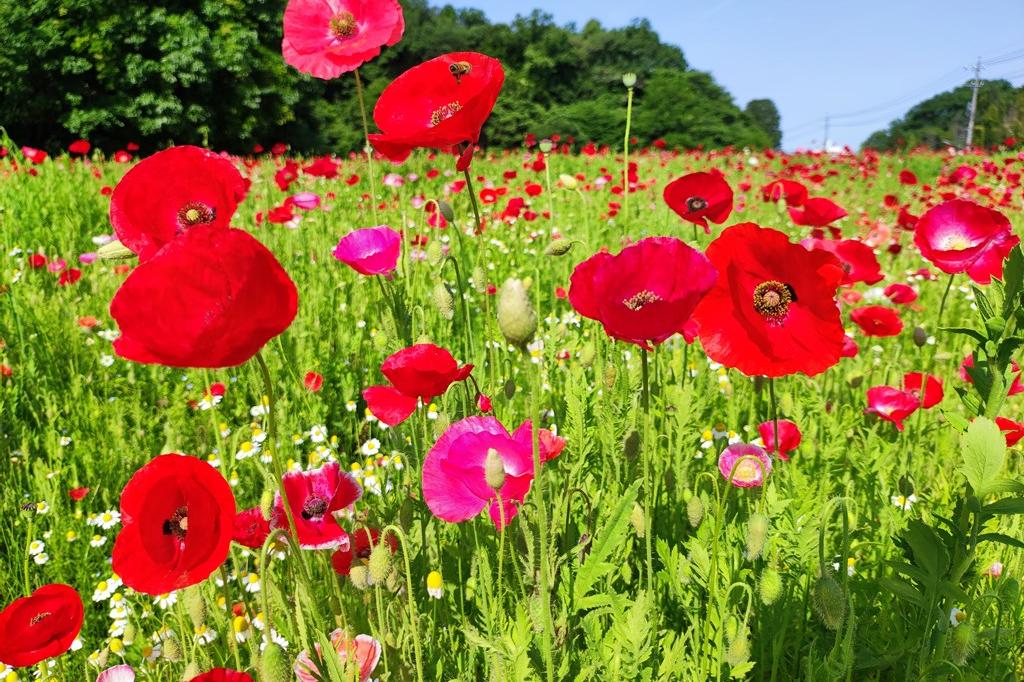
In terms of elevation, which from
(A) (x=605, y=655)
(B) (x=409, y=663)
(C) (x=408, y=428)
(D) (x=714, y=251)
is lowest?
(B) (x=409, y=663)

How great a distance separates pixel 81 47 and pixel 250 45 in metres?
5.05

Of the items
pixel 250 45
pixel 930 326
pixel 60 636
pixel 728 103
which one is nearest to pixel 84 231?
pixel 60 636

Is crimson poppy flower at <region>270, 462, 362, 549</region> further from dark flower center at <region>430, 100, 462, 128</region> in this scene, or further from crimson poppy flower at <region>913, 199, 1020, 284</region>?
crimson poppy flower at <region>913, 199, 1020, 284</region>

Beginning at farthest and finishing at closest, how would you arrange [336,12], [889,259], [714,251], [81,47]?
[81,47] → [889,259] → [336,12] → [714,251]

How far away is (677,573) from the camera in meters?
1.36

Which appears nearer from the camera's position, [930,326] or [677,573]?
[677,573]

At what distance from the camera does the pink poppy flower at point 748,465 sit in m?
1.31

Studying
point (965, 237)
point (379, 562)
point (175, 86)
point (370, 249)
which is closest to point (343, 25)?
point (370, 249)

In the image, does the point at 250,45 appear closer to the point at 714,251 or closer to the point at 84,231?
the point at 84,231

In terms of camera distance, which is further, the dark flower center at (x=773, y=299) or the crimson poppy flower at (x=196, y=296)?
the dark flower center at (x=773, y=299)

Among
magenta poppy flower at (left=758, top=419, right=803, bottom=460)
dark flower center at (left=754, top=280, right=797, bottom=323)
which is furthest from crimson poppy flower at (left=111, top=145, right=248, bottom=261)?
magenta poppy flower at (left=758, top=419, right=803, bottom=460)

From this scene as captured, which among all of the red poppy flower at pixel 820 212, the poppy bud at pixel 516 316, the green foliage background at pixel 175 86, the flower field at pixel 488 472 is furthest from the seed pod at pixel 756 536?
the green foliage background at pixel 175 86

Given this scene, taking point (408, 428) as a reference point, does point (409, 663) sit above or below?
below

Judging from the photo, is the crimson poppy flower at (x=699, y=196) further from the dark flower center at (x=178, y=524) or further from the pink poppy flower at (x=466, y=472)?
the dark flower center at (x=178, y=524)
